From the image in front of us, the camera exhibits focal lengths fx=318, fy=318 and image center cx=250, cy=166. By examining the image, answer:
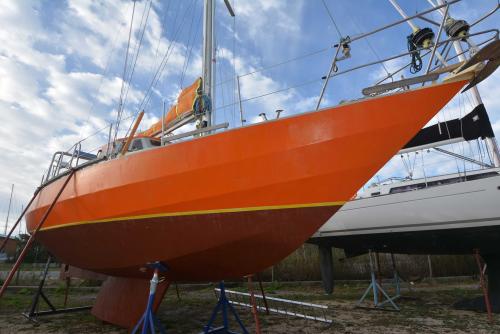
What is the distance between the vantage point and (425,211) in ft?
21.1

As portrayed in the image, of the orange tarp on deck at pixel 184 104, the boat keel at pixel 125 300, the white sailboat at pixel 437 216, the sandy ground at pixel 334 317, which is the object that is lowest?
the sandy ground at pixel 334 317

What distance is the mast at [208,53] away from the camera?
206 inches

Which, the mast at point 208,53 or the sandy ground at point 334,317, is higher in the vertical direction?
the mast at point 208,53

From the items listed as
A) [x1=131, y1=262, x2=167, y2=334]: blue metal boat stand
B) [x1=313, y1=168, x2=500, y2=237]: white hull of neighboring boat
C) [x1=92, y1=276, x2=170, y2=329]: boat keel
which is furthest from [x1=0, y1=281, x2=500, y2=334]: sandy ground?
[x1=131, y1=262, x2=167, y2=334]: blue metal boat stand

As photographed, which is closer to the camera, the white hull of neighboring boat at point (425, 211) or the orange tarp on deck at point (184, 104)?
the orange tarp on deck at point (184, 104)

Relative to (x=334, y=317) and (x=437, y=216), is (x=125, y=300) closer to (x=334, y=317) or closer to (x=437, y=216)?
(x=334, y=317)

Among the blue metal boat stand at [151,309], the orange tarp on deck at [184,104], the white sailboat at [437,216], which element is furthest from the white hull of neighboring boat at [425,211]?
the blue metal boat stand at [151,309]

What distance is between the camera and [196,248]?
3414 millimetres

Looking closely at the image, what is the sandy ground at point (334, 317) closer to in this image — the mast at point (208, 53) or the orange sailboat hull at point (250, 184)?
the orange sailboat hull at point (250, 184)

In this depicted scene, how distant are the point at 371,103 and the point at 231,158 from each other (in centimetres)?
146

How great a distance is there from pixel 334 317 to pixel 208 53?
5215 mm

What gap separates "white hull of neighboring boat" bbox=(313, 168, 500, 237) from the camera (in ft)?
18.8

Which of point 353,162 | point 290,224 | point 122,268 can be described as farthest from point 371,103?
point 122,268

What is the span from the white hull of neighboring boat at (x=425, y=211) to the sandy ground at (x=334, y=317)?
5.13 ft
